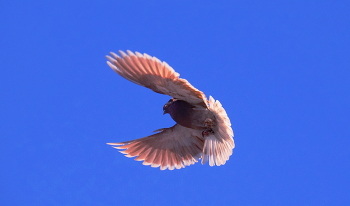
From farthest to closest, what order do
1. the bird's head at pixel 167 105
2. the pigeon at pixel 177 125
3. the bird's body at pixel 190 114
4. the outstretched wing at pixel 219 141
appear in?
the bird's head at pixel 167 105
the bird's body at pixel 190 114
the outstretched wing at pixel 219 141
the pigeon at pixel 177 125

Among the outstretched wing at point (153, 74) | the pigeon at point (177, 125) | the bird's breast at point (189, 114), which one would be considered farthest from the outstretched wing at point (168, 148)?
the outstretched wing at point (153, 74)

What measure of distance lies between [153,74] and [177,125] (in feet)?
5.26

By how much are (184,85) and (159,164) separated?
191 cm

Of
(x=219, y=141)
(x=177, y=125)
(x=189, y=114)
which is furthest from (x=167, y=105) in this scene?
(x=219, y=141)

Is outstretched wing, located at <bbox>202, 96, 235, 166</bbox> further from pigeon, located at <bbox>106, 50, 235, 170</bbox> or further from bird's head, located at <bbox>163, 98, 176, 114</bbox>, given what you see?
bird's head, located at <bbox>163, 98, 176, 114</bbox>

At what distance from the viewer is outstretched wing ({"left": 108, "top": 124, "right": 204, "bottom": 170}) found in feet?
24.6

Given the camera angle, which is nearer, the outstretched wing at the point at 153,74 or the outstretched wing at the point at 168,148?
the outstretched wing at the point at 153,74

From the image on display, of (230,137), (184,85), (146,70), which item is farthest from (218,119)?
(146,70)

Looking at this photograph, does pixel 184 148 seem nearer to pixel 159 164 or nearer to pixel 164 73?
pixel 159 164

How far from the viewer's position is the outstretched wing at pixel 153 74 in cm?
579

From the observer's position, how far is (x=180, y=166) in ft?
24.9

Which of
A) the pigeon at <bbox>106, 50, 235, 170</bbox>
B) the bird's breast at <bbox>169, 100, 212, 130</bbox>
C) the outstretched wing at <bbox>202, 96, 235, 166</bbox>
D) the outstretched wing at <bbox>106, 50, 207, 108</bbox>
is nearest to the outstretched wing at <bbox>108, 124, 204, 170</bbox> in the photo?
the pigeon at <bbox>106, 50, 235, 170</bbox>

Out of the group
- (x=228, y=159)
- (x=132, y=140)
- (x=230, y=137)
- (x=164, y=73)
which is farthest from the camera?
(x=132, y=140)

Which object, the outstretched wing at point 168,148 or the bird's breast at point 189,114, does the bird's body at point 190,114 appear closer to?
the bird's breast at point 189,114
